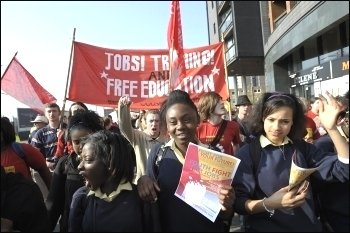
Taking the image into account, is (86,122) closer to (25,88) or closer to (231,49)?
(25,88)

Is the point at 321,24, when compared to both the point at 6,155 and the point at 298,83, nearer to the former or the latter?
the point at 298,83

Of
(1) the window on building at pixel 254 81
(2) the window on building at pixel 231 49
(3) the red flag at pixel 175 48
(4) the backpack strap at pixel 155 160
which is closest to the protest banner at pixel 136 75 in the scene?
(3) the red flag at pixel 175 48

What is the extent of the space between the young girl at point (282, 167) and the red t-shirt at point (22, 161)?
1563 millimetres

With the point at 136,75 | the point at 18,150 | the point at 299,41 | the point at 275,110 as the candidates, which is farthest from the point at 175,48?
the point at 299,41

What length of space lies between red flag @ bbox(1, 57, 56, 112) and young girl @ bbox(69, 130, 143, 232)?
3936mm

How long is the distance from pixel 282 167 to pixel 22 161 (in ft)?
6.07

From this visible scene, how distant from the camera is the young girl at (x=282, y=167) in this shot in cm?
200

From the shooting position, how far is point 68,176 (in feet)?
9.12

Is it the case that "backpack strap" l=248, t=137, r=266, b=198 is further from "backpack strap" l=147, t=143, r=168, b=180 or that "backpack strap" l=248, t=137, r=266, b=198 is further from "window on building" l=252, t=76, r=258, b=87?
"window on building" l=252, t=76, r=258, b=87

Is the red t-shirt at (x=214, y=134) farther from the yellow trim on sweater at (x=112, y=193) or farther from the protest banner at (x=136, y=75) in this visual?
the yellow trim on sweater at (x=112, y=193)

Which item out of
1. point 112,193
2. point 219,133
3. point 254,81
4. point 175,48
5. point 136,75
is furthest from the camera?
point 254,81

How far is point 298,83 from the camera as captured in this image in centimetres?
1948

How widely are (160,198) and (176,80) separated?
4429mm

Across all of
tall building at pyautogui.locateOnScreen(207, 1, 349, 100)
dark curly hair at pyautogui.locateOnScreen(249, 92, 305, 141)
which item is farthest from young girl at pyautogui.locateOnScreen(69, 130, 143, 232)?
tall building at pyautogui.locateOnScreen(207, 1, 349, 100)
